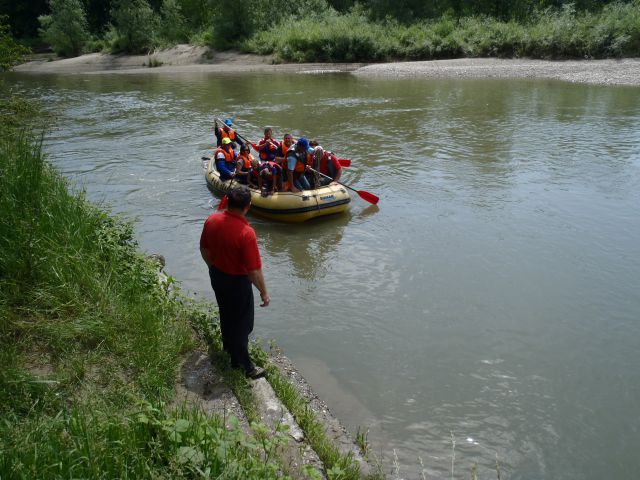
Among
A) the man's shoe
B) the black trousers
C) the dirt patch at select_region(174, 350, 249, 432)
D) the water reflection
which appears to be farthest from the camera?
the water reflection

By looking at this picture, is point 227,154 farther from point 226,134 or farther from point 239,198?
point 239,198

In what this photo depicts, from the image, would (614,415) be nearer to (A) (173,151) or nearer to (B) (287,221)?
(B) (287,221)

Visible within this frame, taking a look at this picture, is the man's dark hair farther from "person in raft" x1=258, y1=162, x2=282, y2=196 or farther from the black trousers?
"person in raft" x1=258, y1=162, x2=282, y2=196

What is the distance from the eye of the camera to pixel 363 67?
100 ft

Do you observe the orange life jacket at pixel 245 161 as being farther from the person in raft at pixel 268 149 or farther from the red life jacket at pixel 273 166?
the red life jacket at pixel 273 166

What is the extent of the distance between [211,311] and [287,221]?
3662mm

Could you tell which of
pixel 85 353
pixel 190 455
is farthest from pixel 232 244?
pixel 190 455

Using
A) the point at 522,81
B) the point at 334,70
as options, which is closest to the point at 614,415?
the point at 522,81

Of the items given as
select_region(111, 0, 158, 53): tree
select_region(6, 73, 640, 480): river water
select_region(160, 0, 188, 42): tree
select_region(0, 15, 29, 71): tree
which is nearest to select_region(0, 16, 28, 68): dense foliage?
select_region(0, 15, 29, 71): tree

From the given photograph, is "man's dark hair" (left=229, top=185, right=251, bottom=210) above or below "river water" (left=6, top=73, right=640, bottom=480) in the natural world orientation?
above

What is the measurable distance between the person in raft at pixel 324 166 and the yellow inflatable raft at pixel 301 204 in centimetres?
52

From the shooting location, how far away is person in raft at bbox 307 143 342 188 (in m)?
9.61

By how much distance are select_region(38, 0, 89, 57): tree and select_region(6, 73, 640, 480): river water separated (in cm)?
2829

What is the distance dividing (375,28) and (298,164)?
89.3ft
